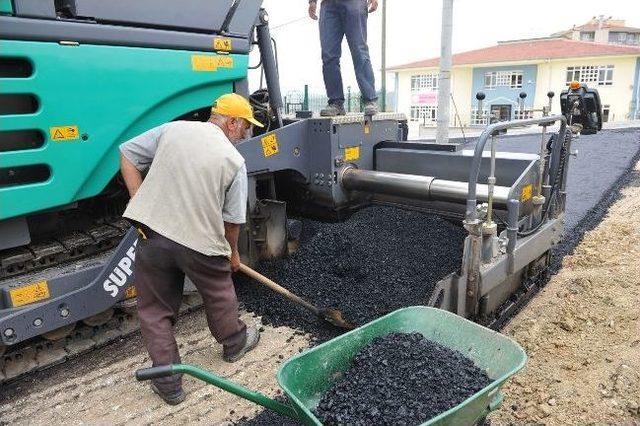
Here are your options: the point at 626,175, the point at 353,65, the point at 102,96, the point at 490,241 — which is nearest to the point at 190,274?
the point at 102,96

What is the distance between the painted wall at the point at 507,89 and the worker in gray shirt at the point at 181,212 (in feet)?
116

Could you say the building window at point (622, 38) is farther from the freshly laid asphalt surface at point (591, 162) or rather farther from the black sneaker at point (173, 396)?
the black sneaker at point (173, 396)

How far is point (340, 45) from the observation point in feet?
15.2

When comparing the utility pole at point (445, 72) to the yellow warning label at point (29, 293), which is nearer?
the yellow warning label at point (29, 293)

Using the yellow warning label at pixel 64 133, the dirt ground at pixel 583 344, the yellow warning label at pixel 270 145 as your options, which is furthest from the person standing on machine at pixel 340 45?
the dirt ground at pixel 583 344

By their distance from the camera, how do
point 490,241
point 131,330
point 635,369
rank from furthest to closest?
point 131,330 → point 490,241 → point 635,369

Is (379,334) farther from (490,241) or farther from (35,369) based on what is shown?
(35,369)

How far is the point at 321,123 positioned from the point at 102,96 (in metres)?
1.71

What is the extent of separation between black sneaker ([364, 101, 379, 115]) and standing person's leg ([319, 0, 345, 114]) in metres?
0.22

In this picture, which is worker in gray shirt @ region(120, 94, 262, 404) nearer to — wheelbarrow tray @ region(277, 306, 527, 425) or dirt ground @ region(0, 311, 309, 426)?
dirt ground @ region(0, 311, 309, 426)

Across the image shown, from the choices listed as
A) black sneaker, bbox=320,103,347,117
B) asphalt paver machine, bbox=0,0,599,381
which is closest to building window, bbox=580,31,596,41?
asphalt paver machine, bbox=0,0,599,381

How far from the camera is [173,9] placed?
3.28 metres

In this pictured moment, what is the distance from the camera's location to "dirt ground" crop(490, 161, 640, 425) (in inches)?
110

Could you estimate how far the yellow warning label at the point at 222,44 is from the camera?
140 inches
